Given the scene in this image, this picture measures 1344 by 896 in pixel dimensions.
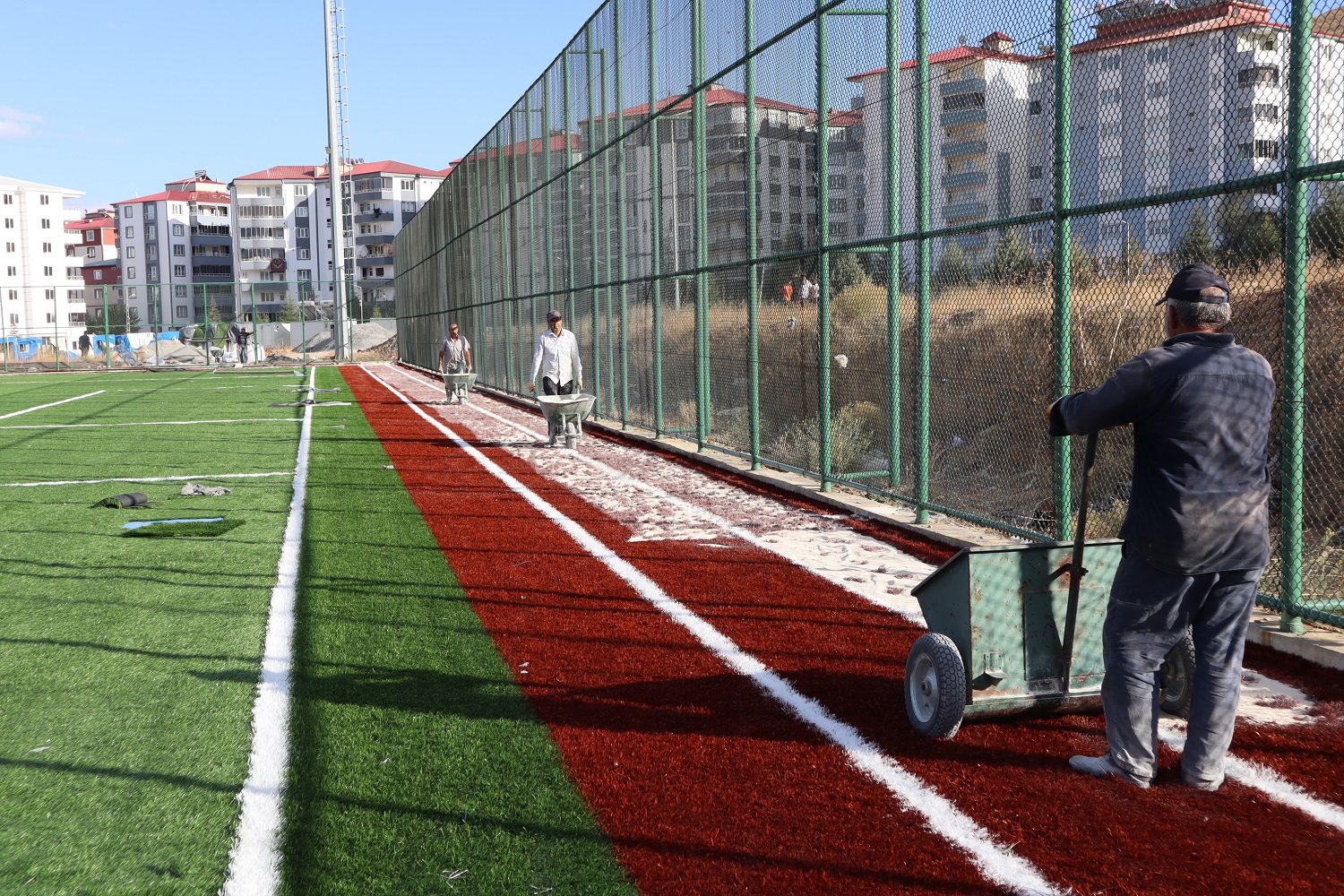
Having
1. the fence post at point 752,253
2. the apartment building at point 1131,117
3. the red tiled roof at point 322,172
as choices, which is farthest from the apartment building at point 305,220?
the apartment building at point 1131,117

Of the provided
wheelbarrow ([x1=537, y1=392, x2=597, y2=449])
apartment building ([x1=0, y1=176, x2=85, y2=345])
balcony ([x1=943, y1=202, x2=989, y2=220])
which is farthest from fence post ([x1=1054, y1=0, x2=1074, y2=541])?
apartment building ([x1=0, y1=176, x2=85, y2=345])

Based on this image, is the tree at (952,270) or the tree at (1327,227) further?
the tree at (952,270)

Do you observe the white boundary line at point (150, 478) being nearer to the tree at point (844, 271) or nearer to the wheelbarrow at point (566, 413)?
the wheelbarrow at point (566, 413)

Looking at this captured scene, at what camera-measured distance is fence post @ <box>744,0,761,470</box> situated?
1220cm

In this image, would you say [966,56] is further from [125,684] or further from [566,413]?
[566,413]

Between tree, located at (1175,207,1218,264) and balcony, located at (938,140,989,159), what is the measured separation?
2040 mm

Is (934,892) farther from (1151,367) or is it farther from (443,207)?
(443,207)

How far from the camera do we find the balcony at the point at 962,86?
27.0 feet

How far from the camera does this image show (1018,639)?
15.3 feet

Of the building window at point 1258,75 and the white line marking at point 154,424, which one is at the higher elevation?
the building window at point 1258,75

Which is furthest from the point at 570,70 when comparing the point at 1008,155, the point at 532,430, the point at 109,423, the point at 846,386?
the point at 1008,155

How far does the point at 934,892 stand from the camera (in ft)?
11.5

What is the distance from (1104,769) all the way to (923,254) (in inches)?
209

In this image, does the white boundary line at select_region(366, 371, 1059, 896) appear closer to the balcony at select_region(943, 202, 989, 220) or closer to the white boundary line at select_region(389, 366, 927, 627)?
the white boundary line at select_region(389, 366, 927, 627)
